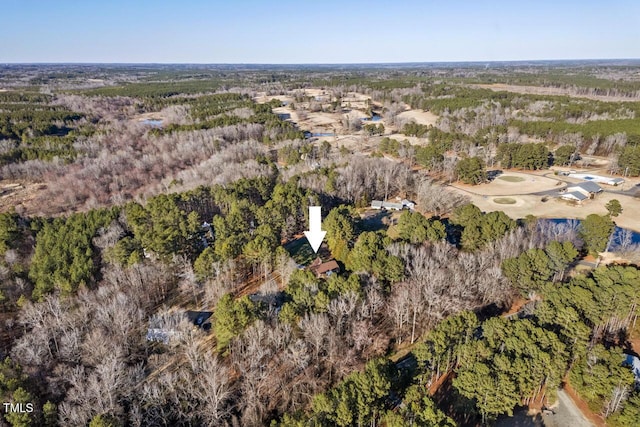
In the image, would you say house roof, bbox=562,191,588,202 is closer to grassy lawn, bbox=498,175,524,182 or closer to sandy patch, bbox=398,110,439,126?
grassy lawn, bbox=498,175,524,182

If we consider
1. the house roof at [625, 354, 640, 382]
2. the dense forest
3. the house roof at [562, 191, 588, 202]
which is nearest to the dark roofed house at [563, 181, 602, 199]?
the house roof at [562, 191, 588, 202]

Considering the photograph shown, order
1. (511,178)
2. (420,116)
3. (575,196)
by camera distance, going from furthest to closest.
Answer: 1. (420,116)
2. (511,178)
3. (575,196)

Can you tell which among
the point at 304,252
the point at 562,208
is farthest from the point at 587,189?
the point at 304,252

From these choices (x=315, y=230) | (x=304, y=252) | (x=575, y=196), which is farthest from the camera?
(x=575, y=196)

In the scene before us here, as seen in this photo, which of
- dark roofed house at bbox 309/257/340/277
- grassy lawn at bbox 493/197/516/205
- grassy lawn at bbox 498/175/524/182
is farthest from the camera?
grassy lawn at bbox 498/175/524/182

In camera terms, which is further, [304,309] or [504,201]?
[504,201]

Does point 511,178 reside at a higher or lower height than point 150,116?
lower

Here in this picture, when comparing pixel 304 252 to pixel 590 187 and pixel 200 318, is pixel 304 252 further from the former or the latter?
pixel 590 187
